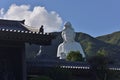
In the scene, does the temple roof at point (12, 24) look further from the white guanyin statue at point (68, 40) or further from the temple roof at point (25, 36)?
the white guanyin statue at point (68, 40)

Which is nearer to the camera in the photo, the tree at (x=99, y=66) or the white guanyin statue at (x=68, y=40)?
the tree at (x=99, y=66)

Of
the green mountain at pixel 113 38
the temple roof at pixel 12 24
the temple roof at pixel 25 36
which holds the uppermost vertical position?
the green mountain at pixel 113 38

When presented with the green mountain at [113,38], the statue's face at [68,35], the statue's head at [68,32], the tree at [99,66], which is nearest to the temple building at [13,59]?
the tree at [99,66]

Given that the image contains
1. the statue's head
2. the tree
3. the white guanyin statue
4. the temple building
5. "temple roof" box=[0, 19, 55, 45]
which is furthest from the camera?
the statue's head

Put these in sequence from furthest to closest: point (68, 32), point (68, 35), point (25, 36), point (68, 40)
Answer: point (68, 40) → point (68, 35) → point (68, 32) → point (25, 36)

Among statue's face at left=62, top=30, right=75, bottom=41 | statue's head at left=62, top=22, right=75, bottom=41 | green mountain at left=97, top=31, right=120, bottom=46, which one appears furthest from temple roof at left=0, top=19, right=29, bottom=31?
green mountain at left=97, top=31, right=120, bottom=46

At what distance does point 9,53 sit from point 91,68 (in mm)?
4621

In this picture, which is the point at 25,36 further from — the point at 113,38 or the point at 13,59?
the point at 113,38

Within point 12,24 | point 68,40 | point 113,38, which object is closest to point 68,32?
point 68,40

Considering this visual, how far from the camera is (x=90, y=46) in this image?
7438cm

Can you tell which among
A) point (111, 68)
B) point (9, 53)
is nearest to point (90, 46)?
point (111, 68)

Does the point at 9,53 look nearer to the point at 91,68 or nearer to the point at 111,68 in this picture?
the point at 91,68

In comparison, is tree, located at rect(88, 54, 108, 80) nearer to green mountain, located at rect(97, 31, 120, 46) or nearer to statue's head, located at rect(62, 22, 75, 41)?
statue's head, located at rect(62, 22, 75, 41)

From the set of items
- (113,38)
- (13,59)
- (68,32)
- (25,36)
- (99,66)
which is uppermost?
(113,38)
